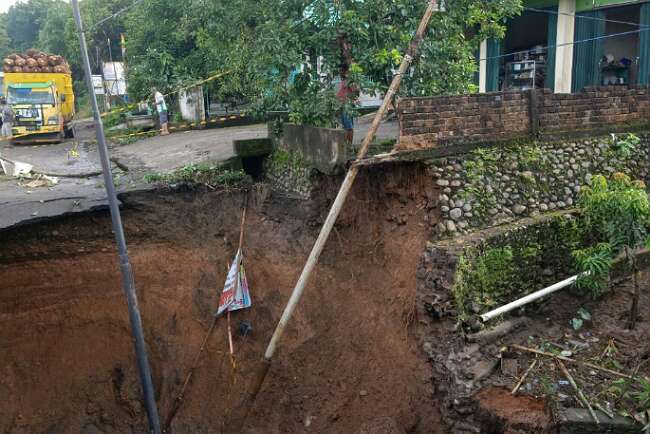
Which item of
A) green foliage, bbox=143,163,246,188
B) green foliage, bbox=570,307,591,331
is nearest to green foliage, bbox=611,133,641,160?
green foliage, bbox=570,307,591,331

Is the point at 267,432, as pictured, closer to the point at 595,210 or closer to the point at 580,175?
the point at 595,210

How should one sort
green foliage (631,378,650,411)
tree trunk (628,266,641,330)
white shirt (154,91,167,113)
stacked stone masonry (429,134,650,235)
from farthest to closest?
1. white shirt (154,91,167,113)
2. stacked stone masonry (429,134,650,235)
3. tree trunk (628,266,641,330)
4. green foliage (631,378,650,411)

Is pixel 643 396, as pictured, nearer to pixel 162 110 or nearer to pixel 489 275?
pixel 489 275

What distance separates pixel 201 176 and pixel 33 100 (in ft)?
31.1

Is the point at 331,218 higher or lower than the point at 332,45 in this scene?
lower

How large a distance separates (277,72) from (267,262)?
271 centimetres

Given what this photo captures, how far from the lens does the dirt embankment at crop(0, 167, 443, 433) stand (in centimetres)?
699

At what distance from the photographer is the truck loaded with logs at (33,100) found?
599 inches

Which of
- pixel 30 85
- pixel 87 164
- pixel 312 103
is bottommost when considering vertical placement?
pixel 87 164

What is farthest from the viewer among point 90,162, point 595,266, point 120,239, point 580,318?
point 90,162

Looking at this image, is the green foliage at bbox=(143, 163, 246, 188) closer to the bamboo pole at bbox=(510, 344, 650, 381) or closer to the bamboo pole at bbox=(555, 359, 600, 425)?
the bamboo pole at bbox=(510, 344, 650, 381)

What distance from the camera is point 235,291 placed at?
812cm

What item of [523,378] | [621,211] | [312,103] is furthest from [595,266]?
[312,103]

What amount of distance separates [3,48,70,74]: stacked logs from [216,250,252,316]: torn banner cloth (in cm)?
1137
